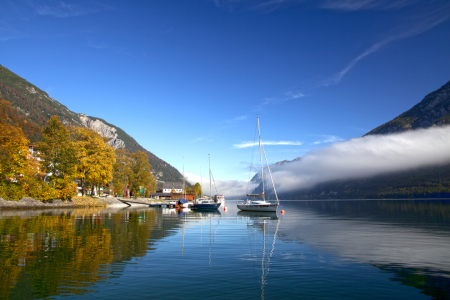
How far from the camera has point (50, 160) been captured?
2744 inches

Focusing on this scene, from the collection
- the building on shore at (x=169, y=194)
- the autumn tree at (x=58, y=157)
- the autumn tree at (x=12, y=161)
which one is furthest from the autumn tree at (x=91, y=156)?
the building on shore at (x=169, y=194)

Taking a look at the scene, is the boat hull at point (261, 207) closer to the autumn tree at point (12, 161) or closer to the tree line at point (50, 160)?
the tree line at point (50, 160)

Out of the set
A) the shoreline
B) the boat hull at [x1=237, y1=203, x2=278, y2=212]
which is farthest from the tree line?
the boat hull at [x1=237, y1=203, x2=278, y2=212]

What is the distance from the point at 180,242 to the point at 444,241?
19.0 metres

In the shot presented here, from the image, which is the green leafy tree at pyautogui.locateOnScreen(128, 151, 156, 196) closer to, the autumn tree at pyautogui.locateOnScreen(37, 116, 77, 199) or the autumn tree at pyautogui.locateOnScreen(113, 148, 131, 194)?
the autumn tree at pyautogui.locateOnScreen(113, 148, 131, 194)

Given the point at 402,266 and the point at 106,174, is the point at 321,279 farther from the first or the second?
the point at 106,174

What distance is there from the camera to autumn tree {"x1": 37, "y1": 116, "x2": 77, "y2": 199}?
69.2 metres

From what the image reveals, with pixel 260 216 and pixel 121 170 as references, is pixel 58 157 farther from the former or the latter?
pixel 260 216

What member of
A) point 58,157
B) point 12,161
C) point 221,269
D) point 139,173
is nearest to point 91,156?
point 58,157

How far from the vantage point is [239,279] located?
1076cm

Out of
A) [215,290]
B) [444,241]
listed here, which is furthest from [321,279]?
[444,241]

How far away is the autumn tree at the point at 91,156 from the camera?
2960 inches

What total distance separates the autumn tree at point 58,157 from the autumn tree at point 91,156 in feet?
11.0

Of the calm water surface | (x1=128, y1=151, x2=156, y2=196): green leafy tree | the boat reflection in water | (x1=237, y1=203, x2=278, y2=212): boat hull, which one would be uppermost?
(x1=128, y1=151, x2=156, y2=196): green leafy tree
